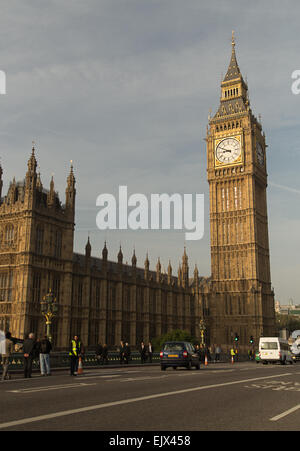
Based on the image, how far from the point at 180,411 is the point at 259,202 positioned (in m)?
80.4

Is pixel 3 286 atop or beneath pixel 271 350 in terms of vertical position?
A: atop

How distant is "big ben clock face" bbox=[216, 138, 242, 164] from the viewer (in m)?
85.6

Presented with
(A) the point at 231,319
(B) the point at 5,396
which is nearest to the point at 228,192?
(A) the point at 231,319

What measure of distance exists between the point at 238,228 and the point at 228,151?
14.6 m

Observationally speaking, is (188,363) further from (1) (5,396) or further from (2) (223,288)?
Answer: (2) (223,288)

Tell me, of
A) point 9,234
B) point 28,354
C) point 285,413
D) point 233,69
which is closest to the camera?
point 285,413

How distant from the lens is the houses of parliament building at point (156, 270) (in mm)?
46938

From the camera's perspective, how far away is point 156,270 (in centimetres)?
7912

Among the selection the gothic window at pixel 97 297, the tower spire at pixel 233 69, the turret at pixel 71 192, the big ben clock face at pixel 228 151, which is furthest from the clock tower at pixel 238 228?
the turret at pixel 71 192

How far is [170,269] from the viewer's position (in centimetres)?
8006

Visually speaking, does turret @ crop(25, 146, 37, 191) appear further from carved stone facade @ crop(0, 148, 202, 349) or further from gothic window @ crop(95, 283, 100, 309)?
gothic window @ crop(95, 283, 100, 309)

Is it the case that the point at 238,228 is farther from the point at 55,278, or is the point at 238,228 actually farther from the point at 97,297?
the point at 55,278

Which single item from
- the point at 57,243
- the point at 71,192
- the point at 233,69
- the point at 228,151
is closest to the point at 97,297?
the point at 57,243

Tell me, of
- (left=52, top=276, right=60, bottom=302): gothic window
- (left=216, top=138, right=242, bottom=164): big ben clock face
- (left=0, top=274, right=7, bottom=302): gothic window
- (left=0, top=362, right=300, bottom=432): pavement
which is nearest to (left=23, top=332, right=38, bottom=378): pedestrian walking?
(left=0, top=362, right=300, bottom=432): pavement
